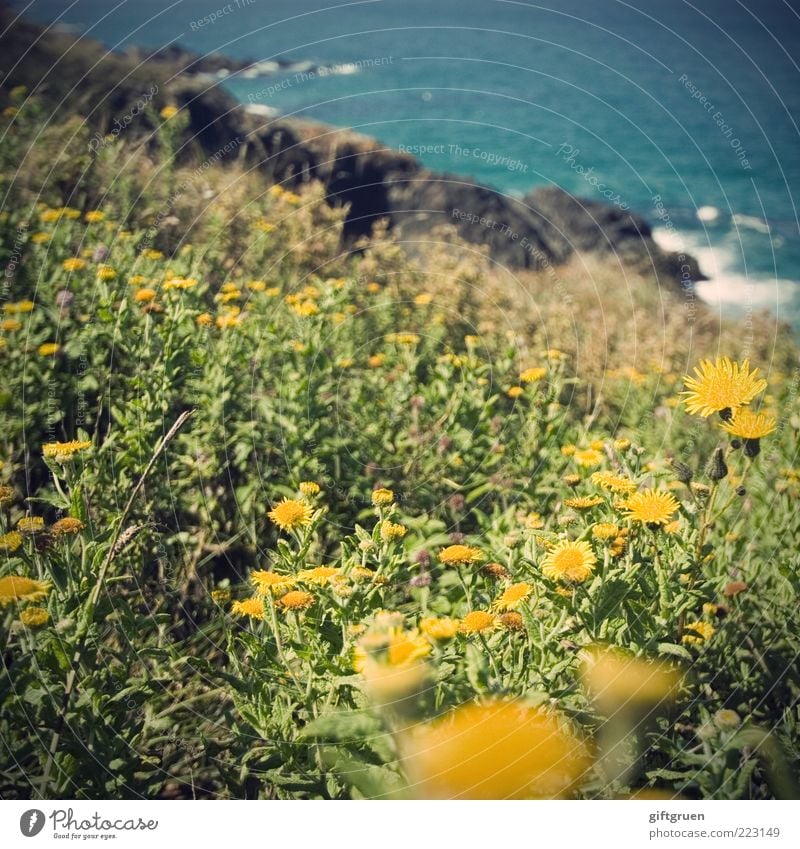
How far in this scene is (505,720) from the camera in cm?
134

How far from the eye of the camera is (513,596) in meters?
1.53

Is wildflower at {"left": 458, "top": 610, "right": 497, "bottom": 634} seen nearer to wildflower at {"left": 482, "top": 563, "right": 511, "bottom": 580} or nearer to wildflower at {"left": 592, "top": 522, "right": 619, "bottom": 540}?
wildflower at {"left": 482, "top": 563, "right": 511, "bottom": 580}

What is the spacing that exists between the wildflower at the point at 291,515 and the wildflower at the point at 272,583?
165 mm

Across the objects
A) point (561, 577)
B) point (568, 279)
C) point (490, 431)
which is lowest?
point (561, 577)

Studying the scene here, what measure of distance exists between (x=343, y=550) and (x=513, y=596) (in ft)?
1.36

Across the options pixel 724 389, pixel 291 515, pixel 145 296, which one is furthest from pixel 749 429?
pixel 145 296

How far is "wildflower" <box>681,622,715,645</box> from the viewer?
1597 mm
